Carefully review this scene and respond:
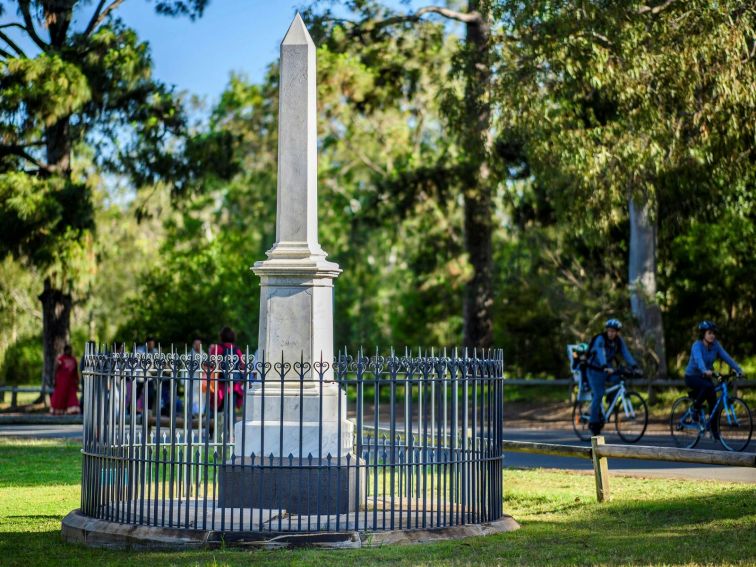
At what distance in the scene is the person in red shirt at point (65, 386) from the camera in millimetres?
28359

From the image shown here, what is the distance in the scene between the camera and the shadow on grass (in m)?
9.17

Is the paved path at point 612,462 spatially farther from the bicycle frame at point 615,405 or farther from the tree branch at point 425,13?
the tree branch at point 425,13

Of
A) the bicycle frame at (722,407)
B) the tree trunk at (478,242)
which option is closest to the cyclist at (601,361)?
the bicycle frame at (722,407)

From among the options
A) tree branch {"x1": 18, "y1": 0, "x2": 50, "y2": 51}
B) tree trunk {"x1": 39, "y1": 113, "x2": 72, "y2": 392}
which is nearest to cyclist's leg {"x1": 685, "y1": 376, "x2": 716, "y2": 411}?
tree trunk {"x1": 39, "y1": 113, "x2": 72, "y2": 392}

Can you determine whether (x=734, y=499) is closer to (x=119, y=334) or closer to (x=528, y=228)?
(x=528, y=228)

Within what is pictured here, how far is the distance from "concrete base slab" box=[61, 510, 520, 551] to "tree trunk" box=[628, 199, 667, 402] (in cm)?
1883

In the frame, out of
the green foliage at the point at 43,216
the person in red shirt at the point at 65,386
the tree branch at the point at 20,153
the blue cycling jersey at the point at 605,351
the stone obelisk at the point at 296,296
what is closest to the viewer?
the stone obelisk at the point at 296,296

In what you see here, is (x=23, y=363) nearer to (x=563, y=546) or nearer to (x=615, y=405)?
(x=615, y=405)

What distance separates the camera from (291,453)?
33.8 ft

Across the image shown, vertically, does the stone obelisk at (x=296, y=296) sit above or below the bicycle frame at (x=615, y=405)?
above

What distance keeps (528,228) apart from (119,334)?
16199 millimetres

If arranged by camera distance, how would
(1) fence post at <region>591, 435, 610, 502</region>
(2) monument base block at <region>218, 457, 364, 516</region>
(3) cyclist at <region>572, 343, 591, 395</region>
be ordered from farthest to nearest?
(3) cyclist at <region>572, 343, 591, 395</region> < (1) fence post at <region>591, 435, 610, 502</region> < (2) monument base block at <region>218, 457, 364, 516</region>

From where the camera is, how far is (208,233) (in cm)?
6350

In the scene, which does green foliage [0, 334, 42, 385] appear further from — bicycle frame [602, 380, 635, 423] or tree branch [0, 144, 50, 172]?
bicycle frame [602, 380, 635, 423]
